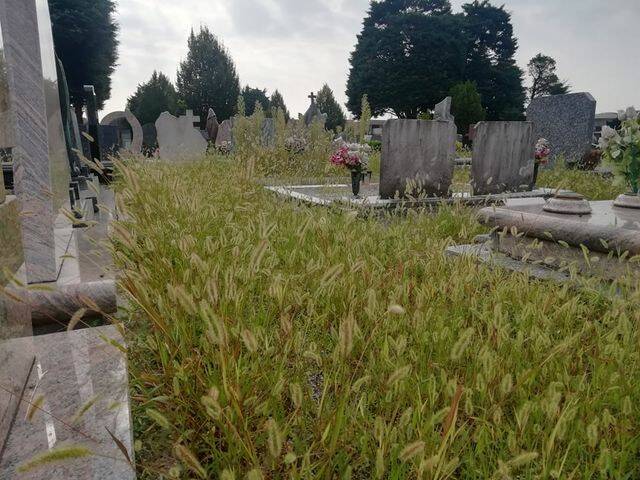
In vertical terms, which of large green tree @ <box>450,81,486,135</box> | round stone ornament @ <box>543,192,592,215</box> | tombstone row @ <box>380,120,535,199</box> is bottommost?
round stone ornament @ <box>543,192,592,215</box>

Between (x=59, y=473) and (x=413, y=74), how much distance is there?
43071 mm

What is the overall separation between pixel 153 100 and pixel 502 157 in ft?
133

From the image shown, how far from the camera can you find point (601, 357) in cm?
180

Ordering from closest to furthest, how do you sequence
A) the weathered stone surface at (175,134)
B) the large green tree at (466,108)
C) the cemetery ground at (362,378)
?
the cemetery ground at (362,378)
the weathered stone surface at (175,134)
the large green tree at (466,108)

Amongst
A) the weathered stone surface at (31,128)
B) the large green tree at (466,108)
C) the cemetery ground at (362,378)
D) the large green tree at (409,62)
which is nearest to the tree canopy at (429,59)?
the large green tree at (409,62)

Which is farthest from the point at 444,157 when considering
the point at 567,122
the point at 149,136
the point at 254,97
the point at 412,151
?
the point at 254,97

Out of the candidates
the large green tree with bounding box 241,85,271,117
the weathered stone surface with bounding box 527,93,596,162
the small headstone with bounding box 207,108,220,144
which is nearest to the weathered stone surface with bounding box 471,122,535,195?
the weathered stone surface with bounding box 527,93,596,162

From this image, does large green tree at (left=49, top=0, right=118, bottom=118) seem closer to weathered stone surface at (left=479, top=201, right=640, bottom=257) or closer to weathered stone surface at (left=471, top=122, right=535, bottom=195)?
weathered stone surface at (left=471, top=122, right=535, bottom=195)

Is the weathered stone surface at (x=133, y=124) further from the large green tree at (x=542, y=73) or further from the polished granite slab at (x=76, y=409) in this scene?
the large green tree at (x=542, y=73)

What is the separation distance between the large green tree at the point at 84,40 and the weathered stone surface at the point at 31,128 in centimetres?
2756

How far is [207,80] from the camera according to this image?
46812 millimetres

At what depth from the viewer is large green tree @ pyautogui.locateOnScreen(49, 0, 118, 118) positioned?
27.0 metres

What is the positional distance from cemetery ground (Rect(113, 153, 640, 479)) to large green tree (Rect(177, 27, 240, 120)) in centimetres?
4674

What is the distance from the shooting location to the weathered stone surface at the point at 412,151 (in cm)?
688
